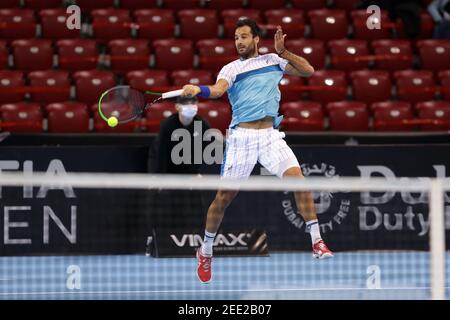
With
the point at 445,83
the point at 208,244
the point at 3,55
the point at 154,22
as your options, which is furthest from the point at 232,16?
the point at 208,244

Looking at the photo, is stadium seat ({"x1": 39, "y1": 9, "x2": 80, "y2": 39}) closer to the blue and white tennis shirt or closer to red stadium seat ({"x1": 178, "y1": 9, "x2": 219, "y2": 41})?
red stadium seat ({"x1": 178, "y1": 9, "x2": 219, "y2": 41})

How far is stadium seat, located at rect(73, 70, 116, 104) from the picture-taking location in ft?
51.9

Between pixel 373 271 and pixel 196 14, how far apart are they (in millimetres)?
7002

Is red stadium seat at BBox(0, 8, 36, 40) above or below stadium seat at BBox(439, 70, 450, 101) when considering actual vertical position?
above

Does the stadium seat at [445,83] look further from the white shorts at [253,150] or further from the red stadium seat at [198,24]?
the white shorts at [253,150]

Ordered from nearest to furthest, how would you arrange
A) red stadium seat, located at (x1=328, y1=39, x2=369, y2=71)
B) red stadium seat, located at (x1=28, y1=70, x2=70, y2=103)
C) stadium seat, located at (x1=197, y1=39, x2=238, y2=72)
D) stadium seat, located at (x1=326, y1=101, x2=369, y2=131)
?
stadium seat, located at (x1=326, y1=101, x2=369, y2=131), red stadium seat, located at (x1=28, y1=70, x2=70, y2=103), stadium seat, located at (x1=197, y1=39, x2=238, y2=72), red stadium seat, located at (x1=328, y1=39, x2=369, y2=71)

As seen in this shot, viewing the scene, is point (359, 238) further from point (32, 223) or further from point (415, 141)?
point (32, 223)

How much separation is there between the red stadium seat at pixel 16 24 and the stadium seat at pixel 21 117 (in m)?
2.23

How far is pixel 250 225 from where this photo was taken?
43.5 feet

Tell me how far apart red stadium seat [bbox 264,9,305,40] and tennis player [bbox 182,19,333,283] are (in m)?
6.98

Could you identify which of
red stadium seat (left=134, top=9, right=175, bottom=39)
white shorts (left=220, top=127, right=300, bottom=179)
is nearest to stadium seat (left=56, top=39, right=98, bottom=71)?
red stadium seat (left=134, top=9, right=175, bottom=39)

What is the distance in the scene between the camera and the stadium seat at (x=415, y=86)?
1634 centimetres

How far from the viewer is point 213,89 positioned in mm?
9602

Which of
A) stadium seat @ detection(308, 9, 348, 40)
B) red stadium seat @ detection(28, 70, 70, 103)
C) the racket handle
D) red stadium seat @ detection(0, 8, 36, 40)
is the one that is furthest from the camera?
stadium seat @ detection(308, 9, 348, 40)
